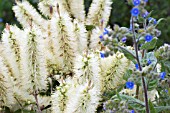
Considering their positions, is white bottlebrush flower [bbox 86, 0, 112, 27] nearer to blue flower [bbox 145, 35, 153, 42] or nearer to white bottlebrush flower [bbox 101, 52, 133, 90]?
white bottlebrush flower [bbox 101, 52, 133, 90]

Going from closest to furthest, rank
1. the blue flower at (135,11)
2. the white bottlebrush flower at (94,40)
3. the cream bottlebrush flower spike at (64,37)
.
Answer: the blue flower at (135,11), the cream bottlebrush flower spike at (64,37), the white bottlebrush flower at (94,40)

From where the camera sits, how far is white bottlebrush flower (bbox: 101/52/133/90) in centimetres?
229

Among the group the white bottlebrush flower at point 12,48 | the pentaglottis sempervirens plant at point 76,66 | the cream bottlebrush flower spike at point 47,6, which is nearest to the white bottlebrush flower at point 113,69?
the pentaglottis sempervirens plant at point 76,66

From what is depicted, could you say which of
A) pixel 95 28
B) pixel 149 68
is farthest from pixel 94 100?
pixel 95 28

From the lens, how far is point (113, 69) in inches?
90.6

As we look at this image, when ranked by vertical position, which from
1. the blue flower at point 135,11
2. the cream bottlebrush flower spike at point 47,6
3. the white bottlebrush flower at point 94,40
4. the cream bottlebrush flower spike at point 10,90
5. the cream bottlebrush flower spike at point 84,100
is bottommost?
the cream bottlebrush flower spike at point 84,100

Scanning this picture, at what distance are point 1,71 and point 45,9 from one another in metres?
0.62

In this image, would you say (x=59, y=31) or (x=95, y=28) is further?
(x=95, y=28)

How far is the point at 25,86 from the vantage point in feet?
7.39

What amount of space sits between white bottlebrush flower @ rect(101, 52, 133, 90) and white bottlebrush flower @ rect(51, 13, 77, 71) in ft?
0.54

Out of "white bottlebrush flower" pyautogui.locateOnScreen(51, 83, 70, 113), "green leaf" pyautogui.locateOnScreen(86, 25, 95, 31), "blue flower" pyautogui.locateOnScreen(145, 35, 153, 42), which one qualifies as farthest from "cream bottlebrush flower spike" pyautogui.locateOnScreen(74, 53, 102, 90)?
"green leaf" pyautogui.locateOnScreen(86, 25, 95, 31)

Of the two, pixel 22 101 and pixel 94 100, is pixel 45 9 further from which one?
pixel 94 100

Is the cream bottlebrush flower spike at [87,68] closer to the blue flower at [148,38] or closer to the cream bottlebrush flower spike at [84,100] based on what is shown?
the cream bottlebrush flower spike at [84,100]

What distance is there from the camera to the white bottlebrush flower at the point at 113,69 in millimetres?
2293
